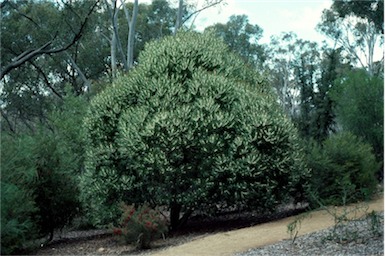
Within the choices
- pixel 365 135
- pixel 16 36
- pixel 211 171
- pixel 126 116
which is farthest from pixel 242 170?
pixel 16 36

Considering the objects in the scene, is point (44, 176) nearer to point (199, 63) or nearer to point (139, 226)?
point (139, 226)

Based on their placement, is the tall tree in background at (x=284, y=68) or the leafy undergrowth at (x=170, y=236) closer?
the leafy undergrowth at (x=170, y=236)

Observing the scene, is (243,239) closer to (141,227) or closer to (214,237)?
(214,237)

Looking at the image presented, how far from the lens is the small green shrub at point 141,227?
1105 centimetres

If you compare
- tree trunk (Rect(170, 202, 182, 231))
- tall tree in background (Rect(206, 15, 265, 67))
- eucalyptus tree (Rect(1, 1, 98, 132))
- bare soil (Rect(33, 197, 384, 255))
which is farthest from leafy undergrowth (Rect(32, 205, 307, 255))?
tall tree in background (Rect(206, 15, 265, 67))

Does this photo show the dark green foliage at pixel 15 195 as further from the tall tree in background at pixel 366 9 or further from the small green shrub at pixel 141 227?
the tall tree in background at pixel 366 9

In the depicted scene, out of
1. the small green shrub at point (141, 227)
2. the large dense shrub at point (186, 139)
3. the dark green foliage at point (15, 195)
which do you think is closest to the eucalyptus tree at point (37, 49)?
the large dense shrub at point (186, 139)

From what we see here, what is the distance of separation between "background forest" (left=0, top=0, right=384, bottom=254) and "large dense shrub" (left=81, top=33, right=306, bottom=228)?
78 millimetres

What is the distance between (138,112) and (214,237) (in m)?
3.00

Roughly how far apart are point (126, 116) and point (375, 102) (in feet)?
34.4

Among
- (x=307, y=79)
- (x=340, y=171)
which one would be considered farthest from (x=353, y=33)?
(x=340, y=171)

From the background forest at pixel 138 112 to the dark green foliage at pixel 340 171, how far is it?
26 millimetres

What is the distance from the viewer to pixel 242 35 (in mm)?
35625

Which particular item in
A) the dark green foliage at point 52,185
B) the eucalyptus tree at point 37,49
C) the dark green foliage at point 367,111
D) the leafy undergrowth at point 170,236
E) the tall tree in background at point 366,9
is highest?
the tall tree in background at point 366,9
